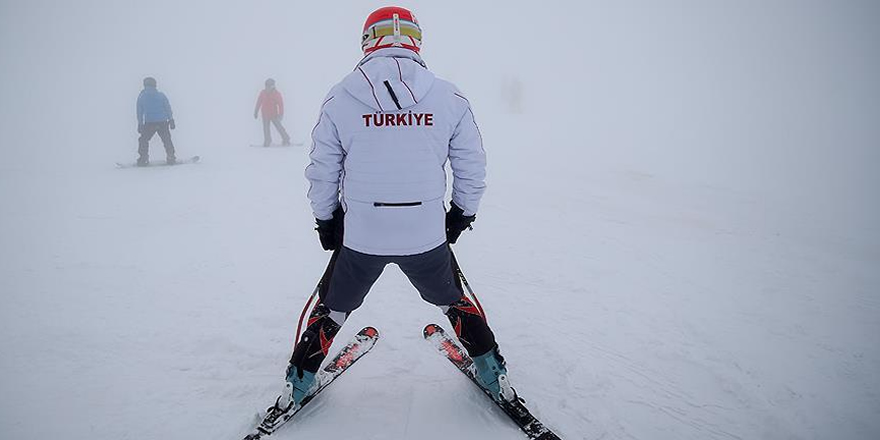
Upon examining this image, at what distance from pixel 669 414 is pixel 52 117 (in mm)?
19960

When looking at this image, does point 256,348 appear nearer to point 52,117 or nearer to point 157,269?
point 157,269

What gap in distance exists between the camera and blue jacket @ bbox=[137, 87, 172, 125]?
8422mm

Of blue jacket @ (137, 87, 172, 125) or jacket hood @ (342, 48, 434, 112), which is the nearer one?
jacket hood @ (342, 48, 434, 112)

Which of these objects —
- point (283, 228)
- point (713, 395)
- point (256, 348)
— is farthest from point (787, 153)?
point (256, 348)

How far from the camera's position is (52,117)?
46.4 ft

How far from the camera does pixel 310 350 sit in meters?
2.10

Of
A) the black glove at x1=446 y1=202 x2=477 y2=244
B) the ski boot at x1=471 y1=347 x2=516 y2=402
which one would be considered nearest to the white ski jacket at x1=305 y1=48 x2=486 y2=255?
the black glove at x1=446 y1=202 x2=477 y2=244

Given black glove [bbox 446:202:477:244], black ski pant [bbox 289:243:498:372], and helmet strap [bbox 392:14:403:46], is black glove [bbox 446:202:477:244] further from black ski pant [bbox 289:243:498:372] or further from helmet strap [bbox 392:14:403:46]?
helmet strap [bbox 392:14:403:46]

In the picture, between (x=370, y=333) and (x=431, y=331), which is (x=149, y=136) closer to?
(x=370, y=333)

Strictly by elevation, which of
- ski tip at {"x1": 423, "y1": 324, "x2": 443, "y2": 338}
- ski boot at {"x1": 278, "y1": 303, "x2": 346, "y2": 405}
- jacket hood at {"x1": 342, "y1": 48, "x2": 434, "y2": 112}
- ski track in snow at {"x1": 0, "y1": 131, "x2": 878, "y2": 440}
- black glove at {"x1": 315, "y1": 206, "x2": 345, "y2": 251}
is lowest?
ski track in snow at {"x1": 0, "y1": 131, "x2": 878, "y2": 440}

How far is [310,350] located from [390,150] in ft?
3.82

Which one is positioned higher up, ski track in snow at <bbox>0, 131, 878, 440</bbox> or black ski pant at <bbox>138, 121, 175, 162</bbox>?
black ski pant at <bbox>138, 121, 175, 162</bbox>

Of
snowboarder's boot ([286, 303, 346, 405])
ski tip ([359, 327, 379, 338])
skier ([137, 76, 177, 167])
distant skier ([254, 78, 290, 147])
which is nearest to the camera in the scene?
snowboarder's boot ([286, 303, 346, 405])

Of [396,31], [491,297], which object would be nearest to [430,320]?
[491,297]
